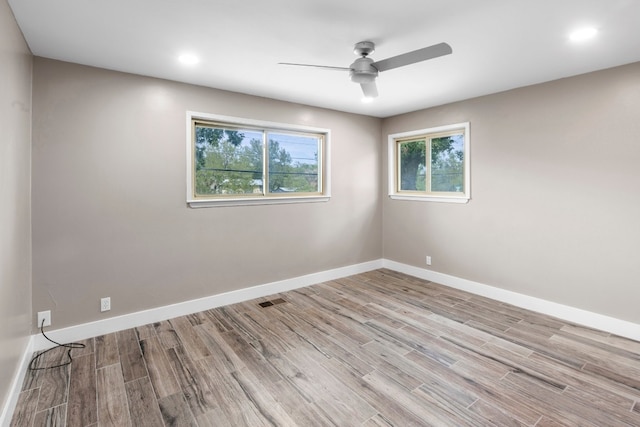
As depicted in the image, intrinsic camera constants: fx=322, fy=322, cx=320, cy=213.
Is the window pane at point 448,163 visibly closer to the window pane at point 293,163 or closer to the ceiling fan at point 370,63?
the window pane at point 293,163

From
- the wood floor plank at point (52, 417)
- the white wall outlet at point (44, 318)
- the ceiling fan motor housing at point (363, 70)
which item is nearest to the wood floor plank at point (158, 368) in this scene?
the wood floor plank at point (52, 417)

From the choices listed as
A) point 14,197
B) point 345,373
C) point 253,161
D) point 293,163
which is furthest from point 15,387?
point 293,163

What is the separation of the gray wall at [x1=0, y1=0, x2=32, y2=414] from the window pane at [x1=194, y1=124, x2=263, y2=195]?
1.43 m

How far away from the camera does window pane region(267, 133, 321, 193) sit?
412 cm

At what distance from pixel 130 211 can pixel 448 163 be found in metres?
3.86

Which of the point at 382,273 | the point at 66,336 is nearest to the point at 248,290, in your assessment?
the point at 66,336

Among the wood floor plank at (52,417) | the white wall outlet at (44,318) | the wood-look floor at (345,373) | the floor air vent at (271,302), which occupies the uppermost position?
the white wall outlet at (44,318)

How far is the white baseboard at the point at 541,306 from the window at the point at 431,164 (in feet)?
3.50

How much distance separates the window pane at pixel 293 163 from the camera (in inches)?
162

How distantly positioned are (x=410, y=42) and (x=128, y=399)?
3151 mm

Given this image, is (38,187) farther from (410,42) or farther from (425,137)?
(425,137)

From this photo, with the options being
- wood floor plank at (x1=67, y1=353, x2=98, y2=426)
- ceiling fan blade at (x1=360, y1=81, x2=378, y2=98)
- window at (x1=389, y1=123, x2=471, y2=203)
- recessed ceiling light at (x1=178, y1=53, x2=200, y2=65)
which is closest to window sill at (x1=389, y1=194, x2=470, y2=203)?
Answer: window at (x1=389, y1=123, x2=471, y2=203)

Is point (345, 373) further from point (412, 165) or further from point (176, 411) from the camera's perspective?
point (412, 165)

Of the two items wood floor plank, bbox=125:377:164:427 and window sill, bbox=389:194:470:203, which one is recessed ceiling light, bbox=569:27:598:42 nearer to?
window sill, bbox=389:194:470:203
